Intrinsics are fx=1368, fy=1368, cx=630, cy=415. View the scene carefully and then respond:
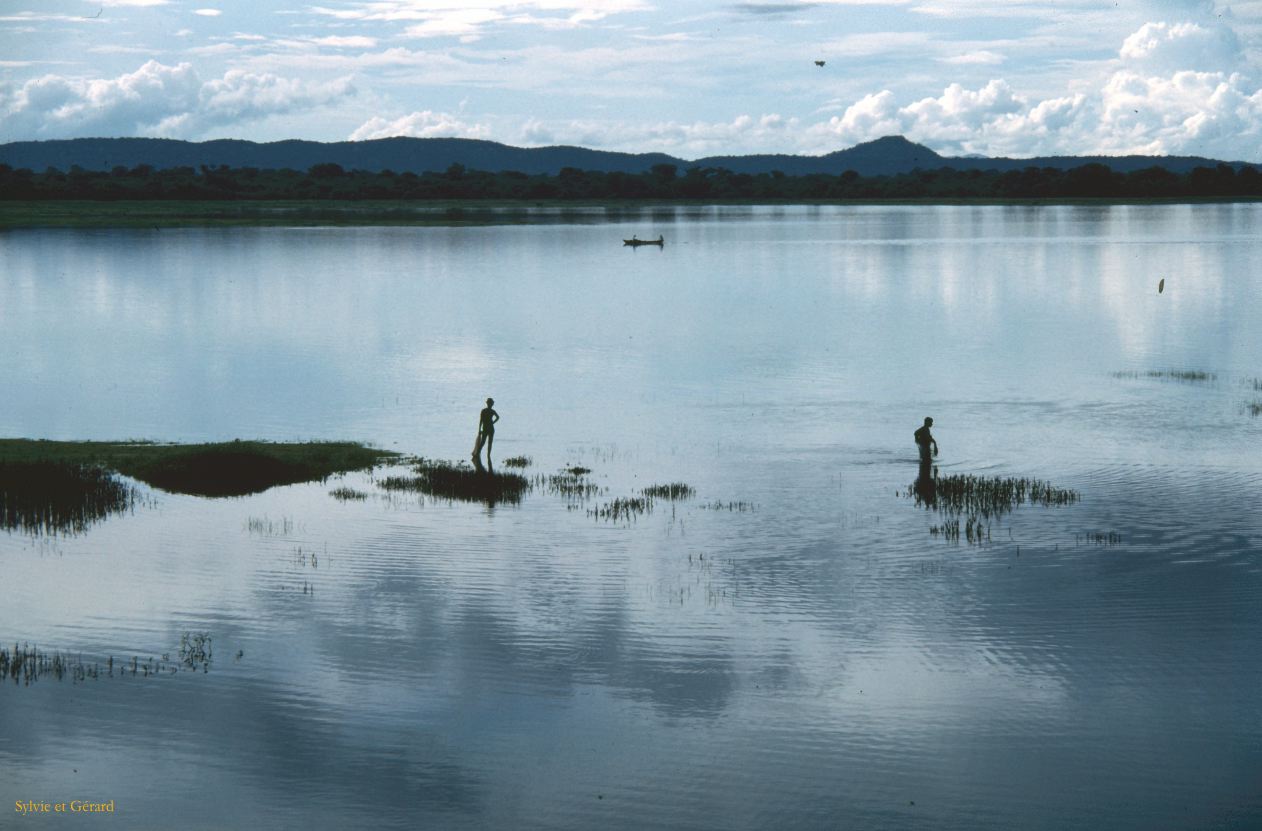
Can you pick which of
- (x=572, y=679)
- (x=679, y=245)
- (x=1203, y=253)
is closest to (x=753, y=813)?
(x=572, y=679)

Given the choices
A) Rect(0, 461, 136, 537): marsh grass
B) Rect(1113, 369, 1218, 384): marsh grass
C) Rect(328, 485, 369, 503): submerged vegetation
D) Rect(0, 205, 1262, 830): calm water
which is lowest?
Rect(0, 205, 1262, 830): calm water

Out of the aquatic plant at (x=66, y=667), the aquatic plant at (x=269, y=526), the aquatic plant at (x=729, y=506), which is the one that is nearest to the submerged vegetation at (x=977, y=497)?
the aquatic plant at (x=729, y=506)

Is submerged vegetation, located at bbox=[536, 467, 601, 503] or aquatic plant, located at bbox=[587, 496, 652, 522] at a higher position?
submerged vegetation, located at bbox=[536, 467, 601, 503]

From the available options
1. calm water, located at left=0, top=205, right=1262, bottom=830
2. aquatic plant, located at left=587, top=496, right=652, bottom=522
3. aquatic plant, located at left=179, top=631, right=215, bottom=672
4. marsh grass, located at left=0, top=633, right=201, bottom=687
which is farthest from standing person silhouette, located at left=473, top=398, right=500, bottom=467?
marsh grass, located at left=0, top=633, right=201, bottom=687

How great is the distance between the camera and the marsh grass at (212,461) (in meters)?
38.5

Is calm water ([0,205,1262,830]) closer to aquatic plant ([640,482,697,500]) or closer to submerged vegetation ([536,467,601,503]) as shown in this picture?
submerged vegetation ([536,467,601,503])

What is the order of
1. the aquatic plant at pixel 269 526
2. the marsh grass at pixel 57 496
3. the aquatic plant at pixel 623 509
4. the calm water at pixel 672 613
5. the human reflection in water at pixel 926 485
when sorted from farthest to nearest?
the human reflection in water at pixel 926 485 < the aquatic plant at pixel 623 509 < the marsh grass at pixel 57 496 < the aquatic plant at pixel 269 526 < the calm water at pixel 672 613

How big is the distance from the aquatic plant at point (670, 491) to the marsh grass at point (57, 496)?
1361 cm

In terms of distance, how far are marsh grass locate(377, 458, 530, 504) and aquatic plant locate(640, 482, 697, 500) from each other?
3.43 m

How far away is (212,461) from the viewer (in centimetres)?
3941

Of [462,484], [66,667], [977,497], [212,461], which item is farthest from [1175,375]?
[66,667]

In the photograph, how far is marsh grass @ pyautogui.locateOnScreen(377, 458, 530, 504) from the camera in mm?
36781

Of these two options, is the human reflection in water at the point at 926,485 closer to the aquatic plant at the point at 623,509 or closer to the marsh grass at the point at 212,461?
the aquatic plant at the point at 623,509

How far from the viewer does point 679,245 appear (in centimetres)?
17350
